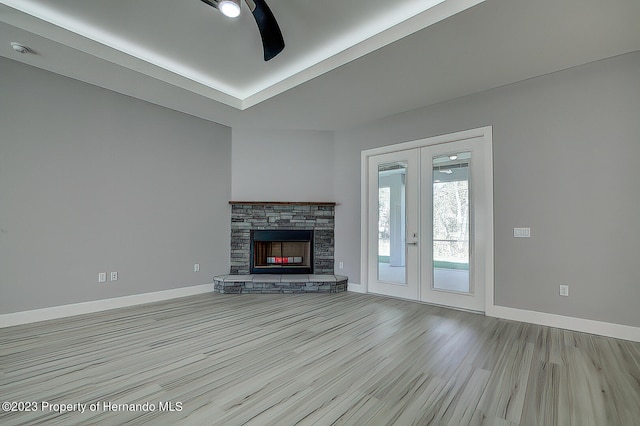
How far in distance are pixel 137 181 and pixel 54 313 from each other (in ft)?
6.19

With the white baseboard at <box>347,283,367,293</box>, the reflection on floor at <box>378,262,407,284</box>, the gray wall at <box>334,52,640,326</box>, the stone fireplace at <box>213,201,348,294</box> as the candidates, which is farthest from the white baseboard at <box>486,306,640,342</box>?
the stone fireplace at <box>213,201,348,294</box>

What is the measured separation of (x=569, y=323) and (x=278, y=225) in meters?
4.23

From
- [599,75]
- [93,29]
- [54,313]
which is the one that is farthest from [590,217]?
[54,313]

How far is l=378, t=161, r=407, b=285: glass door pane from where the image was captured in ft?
15.0

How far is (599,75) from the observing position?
3.12 m

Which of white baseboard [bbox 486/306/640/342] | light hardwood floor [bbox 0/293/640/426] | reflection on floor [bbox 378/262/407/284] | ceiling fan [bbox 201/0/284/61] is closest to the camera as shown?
light hardwood floor [bbox 0/293/640/426]

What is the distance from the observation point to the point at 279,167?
5.42m

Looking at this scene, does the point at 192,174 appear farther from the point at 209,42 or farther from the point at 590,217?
the point at 590,217

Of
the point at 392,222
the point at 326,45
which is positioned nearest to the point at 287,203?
the point at 392,222

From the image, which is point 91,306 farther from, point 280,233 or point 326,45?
point 326,45

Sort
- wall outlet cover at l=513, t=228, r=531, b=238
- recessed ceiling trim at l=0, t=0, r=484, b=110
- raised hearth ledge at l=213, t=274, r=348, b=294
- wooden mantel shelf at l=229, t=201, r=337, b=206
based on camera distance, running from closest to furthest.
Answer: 1. recessed ceiling trim at l=0, t=0, r=484, b=110
2. wall outlet cover at l=513, t=228, r=531, b=238
3. raised hearth ledge at l=213, t=274, r=348, b=294
4. wooden mantel shelf at l=229, t=201, r=337, b=206

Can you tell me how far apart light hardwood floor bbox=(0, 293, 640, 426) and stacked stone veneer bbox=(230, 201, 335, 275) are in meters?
1.78

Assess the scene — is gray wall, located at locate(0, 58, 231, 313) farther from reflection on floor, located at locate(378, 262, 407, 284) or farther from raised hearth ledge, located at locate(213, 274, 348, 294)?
reflection on floor, located at locate(378, 262, 407, 284)

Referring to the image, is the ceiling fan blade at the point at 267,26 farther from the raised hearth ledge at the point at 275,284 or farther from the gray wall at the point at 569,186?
the raised hearth ledge at the point at 275,284
